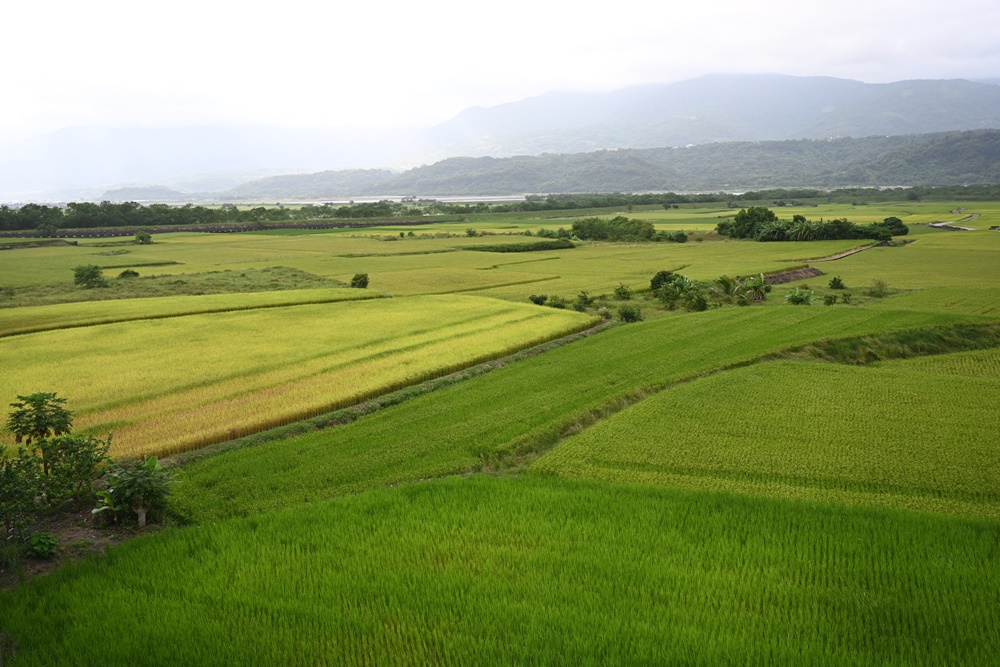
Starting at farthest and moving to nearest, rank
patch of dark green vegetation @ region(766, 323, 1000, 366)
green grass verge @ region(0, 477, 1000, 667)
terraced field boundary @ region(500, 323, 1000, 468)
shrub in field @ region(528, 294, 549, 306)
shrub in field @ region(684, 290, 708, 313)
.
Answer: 1. shrub in field @ region(528, 294, 549, 306)
2. shrub in field @ region(684, 290, 708, 313)
3. patch of dark green vegetation @ region(766, 323, 1000, 366)
4. terraced field boundary @ region(500, 323, 1000, 468)
5. green grass verge @ region(0, 477, 1000, 667)

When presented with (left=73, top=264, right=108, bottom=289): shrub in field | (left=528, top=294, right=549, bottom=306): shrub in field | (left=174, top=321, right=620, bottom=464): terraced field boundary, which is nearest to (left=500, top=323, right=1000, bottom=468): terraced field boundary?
(left=174, top=321, right=620, bottom=464): terraced field boundary

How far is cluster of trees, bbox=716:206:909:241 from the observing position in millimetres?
71812

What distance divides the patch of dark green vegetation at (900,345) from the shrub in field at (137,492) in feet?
61.0

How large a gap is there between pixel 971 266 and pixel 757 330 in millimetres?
33842

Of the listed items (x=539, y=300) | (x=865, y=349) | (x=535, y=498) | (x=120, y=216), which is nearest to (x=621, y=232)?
(x=539, y=300)

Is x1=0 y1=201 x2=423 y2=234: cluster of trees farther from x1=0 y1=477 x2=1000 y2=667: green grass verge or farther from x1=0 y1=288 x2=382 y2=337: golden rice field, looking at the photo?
x1=0 y1=477 x2=1000 y2=667: green grass verge

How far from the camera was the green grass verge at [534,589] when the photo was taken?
679 cm

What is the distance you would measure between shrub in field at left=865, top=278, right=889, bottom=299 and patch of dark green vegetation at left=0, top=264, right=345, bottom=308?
33.0 metres

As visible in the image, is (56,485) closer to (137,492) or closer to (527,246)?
(137,492)

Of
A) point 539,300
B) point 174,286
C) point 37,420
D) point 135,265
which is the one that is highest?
point 135,265

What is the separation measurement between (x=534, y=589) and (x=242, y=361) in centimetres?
1629

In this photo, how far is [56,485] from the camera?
11094mm

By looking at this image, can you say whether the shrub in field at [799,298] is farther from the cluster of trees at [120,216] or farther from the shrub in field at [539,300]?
the cluster of trees at [120,216]

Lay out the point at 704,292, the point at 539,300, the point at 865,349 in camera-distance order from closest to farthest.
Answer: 1. the point at 865,349
2. the point at 539,300
3. the point at 704,292
